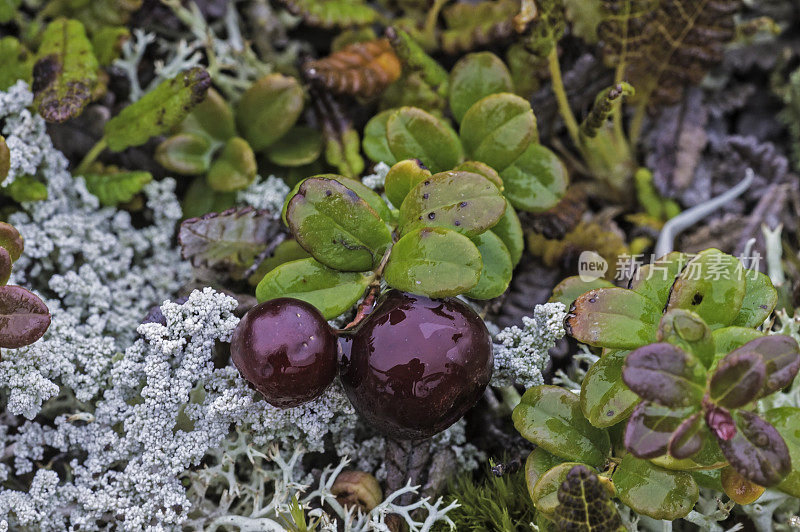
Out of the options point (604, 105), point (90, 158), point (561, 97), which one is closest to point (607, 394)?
point (604, 105)

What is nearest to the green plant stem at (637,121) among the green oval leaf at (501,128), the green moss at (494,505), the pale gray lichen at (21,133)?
the green oval leaf at (501,128)

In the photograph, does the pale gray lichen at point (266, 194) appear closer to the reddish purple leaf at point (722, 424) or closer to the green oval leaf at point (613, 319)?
the green oval leaf at point (613, 319)

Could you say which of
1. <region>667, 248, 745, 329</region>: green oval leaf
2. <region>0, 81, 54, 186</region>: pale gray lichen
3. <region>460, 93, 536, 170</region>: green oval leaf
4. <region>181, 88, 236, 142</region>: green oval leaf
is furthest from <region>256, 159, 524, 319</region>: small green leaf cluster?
<region>0, 81, 54, 186</region>: pale gray lichen

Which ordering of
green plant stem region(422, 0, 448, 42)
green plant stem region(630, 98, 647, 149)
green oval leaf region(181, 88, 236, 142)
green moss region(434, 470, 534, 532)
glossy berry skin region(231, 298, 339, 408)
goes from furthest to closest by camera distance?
green plant stem region(630, 98, 647, 149) < green plant stem region(422, 0, 448, 42) < green oval leaf region(181, 88, 236, 142) < green moss region(434, 470, 534, 532) < glossy berry skin region(231, 298, 339, 408)

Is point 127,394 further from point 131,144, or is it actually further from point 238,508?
point 131,144

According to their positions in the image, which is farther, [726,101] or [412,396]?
[726,101]

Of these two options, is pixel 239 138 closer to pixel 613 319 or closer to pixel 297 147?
pixel 297 147

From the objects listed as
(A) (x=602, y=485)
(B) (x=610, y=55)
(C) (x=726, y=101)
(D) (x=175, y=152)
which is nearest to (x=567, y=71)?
(B) (x=610, y=55)

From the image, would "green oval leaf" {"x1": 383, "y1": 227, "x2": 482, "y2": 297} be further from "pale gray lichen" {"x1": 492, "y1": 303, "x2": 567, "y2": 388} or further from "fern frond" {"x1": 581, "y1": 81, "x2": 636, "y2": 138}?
"fern frond" {"x1": 581, "y1": 81, "x2": 636, "y2": 138}
